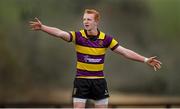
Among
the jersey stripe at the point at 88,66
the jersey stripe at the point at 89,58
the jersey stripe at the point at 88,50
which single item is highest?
the jersey stripe at the point at 88,50

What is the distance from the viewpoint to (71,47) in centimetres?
855

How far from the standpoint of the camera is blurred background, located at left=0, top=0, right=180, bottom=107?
27.7 feet

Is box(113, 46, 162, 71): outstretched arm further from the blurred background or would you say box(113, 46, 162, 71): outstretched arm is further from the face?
the blurred background

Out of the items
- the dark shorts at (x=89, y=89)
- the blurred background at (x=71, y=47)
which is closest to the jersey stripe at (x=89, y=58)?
the dark shorts at (x=89, y=89)

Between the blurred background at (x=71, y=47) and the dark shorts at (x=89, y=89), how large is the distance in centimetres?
296

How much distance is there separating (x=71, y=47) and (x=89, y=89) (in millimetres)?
3038

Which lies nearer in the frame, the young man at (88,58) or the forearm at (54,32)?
the forearm at (54,32)

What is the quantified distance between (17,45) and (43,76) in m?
0.65

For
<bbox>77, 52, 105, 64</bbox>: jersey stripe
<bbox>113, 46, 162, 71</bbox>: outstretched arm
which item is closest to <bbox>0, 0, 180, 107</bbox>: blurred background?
<bbox>113, 46, 162, 71</bbox>: outstretched arm

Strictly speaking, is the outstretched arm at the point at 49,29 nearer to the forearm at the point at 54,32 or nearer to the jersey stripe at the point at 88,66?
the forearm at the point at 54,32

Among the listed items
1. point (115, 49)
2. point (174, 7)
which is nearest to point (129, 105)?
point (174, 7)

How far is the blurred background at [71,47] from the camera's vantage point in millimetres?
8453

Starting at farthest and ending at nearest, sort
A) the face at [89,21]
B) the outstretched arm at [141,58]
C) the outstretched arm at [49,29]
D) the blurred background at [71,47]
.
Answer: the blurred background at [71,47] < the outstretched arm at [141,58] < the face at [89,21] < the outstretched arm at [49,29]

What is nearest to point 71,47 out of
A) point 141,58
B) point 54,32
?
point 141,58
